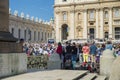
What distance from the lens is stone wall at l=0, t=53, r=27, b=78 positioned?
9969mm

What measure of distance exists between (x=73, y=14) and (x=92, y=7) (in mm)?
4074

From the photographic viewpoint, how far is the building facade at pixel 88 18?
6481cm

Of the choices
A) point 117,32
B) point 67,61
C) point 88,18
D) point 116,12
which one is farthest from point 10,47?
point 88,18

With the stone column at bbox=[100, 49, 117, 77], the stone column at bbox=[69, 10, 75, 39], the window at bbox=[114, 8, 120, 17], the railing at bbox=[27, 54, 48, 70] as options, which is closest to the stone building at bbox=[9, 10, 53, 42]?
the stone column at bbox=[69, 10, 75, 39]

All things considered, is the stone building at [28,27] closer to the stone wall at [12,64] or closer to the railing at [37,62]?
the railing at [37,62]

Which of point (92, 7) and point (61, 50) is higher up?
point (92, 7)

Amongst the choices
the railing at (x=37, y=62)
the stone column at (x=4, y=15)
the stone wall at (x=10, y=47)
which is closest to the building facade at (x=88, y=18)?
the railing at (x=37, y=62)

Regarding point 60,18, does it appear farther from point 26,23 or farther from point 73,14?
point 26,23

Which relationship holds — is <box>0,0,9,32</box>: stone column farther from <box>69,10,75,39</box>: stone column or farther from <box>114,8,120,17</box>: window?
<box>69,10,75,39</box>: stone column

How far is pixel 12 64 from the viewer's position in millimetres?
10500

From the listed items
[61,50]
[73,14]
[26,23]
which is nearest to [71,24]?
[73,14]

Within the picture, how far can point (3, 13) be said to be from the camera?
10.5 m

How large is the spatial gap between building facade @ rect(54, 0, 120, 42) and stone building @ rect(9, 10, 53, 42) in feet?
37.1

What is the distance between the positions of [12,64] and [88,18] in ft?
187
